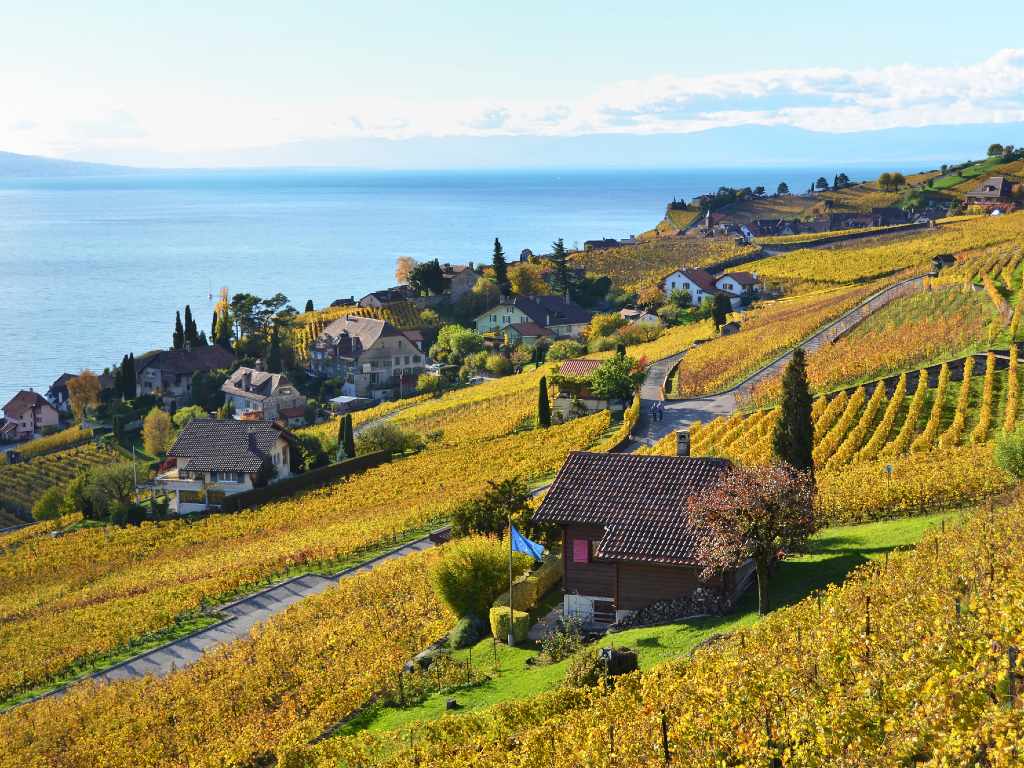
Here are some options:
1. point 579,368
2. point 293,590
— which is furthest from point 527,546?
point 579,368

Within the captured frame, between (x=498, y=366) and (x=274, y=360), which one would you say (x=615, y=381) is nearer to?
(x=498, y=366)

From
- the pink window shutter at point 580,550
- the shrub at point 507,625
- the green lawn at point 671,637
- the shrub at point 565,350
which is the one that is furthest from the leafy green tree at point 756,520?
the shrub at point 565,350

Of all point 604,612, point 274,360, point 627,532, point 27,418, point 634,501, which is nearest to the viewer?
point 627,532

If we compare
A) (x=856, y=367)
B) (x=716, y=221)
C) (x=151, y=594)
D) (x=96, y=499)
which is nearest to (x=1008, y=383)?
(x=856, y=367)

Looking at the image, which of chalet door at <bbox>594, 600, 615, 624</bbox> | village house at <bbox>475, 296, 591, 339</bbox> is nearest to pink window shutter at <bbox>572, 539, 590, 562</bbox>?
chalet door at <bbox>594, 600, 615, 624</bbox>

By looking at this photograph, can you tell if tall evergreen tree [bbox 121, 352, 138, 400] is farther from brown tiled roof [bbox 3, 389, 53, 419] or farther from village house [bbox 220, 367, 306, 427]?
village house [bbox 220, 367, 306, 427]

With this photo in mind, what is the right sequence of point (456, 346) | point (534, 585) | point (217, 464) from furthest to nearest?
point (456, 346)
point (217, 464)
point (534, 585)

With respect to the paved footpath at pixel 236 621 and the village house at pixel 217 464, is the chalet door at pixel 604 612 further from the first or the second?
the village house at pixel 217 464

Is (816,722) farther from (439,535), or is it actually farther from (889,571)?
(439,535)
